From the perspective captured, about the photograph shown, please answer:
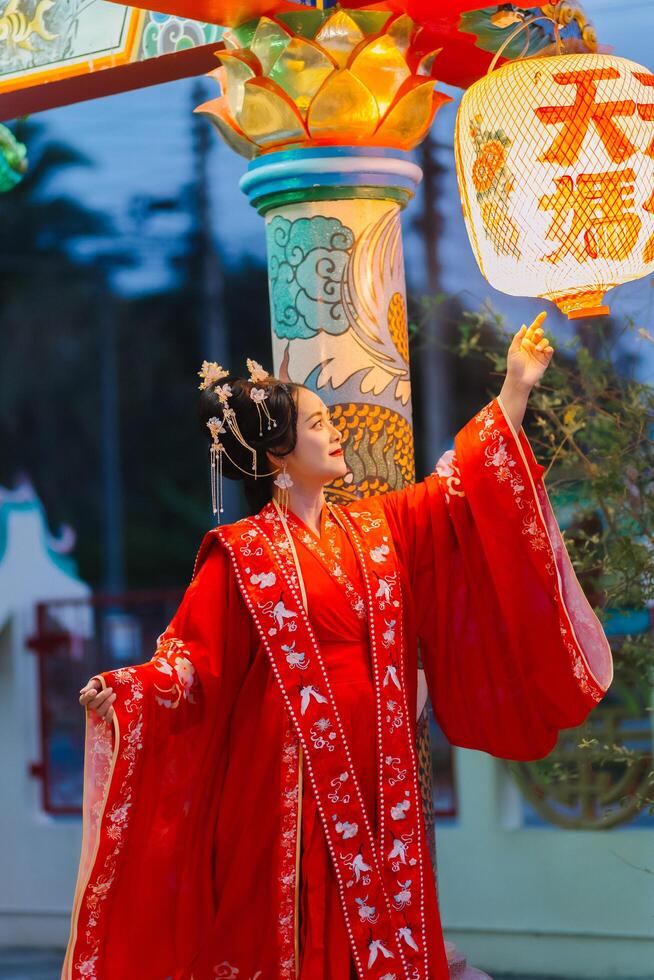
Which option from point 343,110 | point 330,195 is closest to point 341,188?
point 330,195

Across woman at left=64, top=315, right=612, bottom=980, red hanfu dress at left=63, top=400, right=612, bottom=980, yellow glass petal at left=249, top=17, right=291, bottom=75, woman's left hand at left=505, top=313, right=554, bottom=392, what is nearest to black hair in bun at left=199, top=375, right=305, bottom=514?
woman at left=64, top=315, right=612, bottom=980

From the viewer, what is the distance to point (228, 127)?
3076 millimetres

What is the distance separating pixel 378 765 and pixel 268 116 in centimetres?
129

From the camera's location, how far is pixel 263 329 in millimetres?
9266

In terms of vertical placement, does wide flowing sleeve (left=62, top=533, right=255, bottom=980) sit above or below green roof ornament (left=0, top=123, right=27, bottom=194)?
below

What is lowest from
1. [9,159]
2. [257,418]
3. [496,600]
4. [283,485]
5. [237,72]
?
[496,600]

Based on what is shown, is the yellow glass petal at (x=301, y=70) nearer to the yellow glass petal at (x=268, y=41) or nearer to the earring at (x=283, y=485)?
the yellow glass petal at (x=268, y=41)

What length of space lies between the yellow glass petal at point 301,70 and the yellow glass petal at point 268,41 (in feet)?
0.04

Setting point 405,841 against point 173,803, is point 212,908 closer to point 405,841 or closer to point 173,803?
point 173,803

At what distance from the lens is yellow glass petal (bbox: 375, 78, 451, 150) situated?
298 cm

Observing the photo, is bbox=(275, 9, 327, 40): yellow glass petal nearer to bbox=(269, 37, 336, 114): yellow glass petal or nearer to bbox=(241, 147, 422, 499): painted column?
bbox=(269, 37, 336, 114): yellow glass petal

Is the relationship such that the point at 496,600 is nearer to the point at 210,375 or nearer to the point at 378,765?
the point at 378,765

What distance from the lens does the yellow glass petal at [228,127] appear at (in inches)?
120

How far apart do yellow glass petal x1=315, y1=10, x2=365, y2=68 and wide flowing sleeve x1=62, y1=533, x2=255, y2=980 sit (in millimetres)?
989
